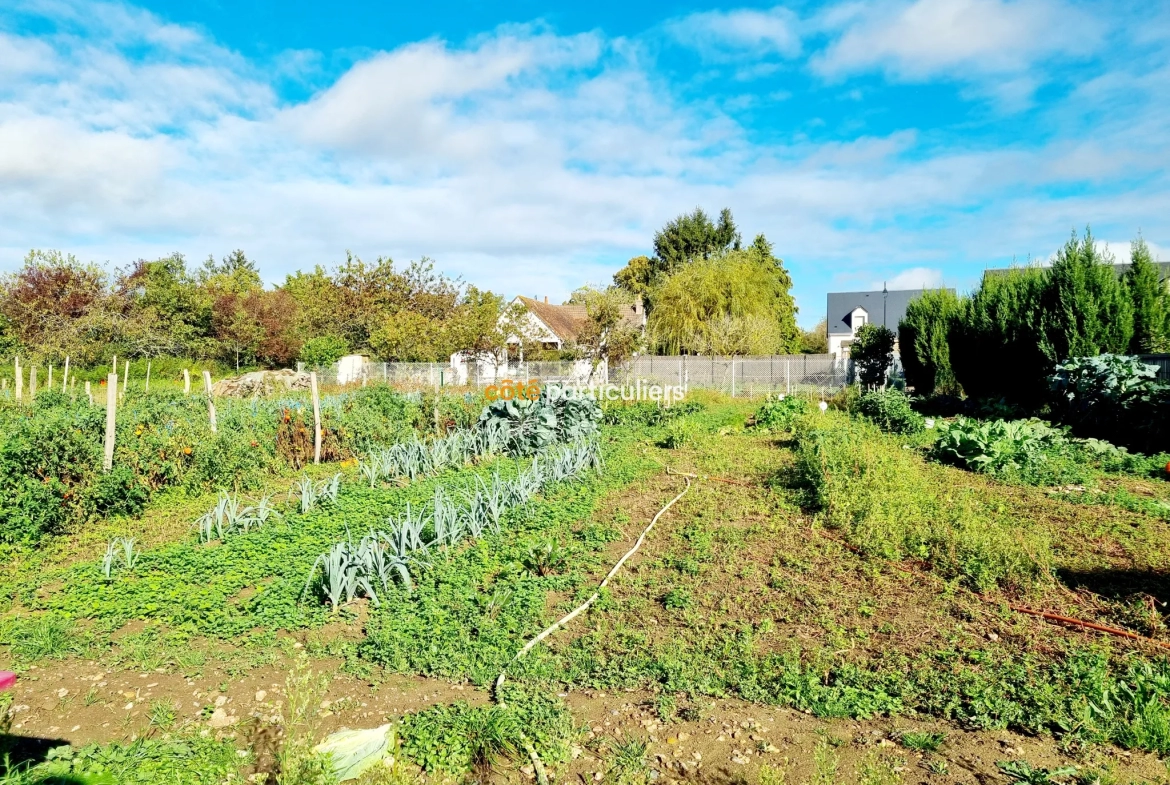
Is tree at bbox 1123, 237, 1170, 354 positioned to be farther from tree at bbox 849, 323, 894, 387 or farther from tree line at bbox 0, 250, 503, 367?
tree line at bbox 0, 250, 503, 367

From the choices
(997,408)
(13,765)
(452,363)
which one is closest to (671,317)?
(452,363)

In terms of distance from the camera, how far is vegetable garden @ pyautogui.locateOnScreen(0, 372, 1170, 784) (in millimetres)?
2684

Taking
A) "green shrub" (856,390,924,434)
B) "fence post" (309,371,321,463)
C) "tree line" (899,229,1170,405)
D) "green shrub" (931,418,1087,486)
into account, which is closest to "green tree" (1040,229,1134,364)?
"tree line" (899,229,1170,405)

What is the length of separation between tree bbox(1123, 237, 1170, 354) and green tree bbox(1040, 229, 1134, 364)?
0.33 m

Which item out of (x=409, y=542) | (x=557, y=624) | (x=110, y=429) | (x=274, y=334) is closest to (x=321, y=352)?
(x=274, y=334)

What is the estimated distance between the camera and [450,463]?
27.7ft

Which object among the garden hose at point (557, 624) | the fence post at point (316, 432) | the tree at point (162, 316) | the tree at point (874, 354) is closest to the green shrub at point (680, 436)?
the garden hose at point (557, 624)

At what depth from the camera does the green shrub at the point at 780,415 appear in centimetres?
1183

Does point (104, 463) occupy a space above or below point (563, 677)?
above

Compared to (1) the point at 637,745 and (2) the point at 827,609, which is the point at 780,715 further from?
(2) the point at 827,609

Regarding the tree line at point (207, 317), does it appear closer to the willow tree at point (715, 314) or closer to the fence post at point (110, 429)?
the willow tree at point (715, 314)

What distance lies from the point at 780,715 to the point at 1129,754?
1316 millimetres

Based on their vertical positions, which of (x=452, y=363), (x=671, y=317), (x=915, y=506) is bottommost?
(x=915, y=506)

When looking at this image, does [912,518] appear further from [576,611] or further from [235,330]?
[235,330]
